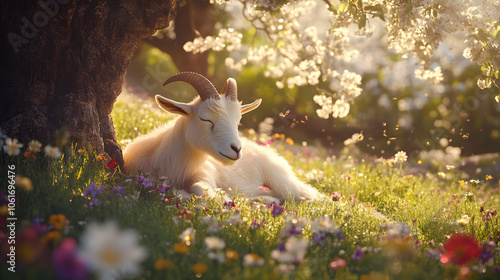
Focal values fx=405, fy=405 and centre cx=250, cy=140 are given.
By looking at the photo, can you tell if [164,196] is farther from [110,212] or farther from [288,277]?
[288,277]

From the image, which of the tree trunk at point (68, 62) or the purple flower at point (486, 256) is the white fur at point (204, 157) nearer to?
the tree trunk at point (68, 62)

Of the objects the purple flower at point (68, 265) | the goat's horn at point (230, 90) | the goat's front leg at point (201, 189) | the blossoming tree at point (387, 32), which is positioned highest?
the blossoming tree at point (387, 32)

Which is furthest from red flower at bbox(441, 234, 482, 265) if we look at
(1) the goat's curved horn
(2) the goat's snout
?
(1) the goat's curved horn

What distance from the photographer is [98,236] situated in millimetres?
1455

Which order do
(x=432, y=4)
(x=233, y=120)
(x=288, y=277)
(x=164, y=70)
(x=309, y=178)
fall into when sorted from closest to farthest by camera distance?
(x=288, y=277) → (x=432, y=4) → (x=233, y=120) → (x=309, y=178) → (x=164, y=70)

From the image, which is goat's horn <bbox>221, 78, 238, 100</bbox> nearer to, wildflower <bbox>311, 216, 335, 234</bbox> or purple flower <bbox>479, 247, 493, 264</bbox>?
wildflower <bbox>311, 216, 335, 234</bbox>

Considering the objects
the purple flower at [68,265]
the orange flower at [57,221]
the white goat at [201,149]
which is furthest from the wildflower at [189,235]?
the white goat at [201,149]

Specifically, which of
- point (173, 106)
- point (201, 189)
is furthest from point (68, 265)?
point (173, 106)

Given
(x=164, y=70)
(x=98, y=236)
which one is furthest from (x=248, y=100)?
(x=98, y=236)

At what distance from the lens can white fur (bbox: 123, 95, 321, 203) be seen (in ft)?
14.6

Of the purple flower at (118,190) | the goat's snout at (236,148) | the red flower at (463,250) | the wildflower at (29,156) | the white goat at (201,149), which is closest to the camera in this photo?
the red flower at (463,250)

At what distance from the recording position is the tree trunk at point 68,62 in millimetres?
3994

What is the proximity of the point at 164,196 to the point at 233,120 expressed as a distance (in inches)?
46.3

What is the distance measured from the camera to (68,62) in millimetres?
4363
